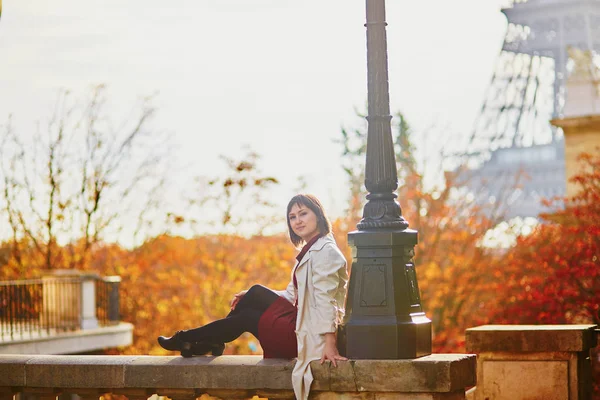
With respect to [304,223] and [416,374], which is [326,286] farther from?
[416,374]

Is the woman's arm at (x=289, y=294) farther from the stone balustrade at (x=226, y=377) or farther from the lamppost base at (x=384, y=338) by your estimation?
the lamppost base at (x=384, y=338)

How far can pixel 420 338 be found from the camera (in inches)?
279

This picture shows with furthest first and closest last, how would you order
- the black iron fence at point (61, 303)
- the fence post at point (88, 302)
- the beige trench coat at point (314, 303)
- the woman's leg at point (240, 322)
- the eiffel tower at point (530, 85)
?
the eiffel tower at point (530, 85) < the fence post at point (88, 302) < the black iron fence at point (61, 303) < the woman's leg at point (240, 322) < the beige trench coat at point (314, 303)

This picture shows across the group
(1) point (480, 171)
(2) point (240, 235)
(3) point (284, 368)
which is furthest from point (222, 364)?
(1) point (480, 171)

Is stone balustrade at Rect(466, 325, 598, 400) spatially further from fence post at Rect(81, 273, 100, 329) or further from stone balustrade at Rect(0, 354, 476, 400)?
fence post at Rect(81, 273, 100, 329)

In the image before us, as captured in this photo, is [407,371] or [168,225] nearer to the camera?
[407,371]

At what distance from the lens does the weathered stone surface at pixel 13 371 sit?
26.2 feet

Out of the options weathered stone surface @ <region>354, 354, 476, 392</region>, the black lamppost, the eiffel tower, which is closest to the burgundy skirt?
the black lamppost

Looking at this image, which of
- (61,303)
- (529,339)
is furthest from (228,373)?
(61,303)

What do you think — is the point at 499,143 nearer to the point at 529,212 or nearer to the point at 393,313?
the point at 529,212

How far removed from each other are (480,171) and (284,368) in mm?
52015

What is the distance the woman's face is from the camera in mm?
7512

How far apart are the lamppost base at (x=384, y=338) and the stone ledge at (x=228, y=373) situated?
0.11m

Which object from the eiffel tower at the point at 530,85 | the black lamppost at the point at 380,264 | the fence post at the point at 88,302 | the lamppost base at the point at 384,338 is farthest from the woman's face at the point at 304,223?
the eiffel tower at the point at 530,85
